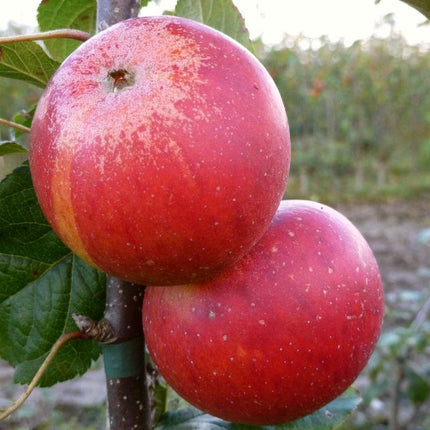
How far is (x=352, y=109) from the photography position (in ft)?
34.7

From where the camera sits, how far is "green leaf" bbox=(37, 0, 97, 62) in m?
0.83

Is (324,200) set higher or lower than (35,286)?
lower

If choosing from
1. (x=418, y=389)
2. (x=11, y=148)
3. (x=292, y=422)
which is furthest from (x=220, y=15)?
(x=418, y=389)

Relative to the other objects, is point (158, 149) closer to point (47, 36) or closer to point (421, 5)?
point (47, 36)

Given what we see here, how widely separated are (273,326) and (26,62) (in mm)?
447

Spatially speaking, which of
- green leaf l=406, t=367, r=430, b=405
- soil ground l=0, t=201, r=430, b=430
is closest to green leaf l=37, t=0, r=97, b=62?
green leaf l=406, t=367, r=430, b=405

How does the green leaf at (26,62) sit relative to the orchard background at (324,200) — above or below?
above

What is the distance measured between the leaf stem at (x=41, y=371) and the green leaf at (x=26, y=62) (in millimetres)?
344

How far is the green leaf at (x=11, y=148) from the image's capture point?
73 cm

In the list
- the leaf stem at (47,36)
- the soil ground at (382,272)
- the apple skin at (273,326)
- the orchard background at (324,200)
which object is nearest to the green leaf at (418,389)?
the orchard background at (324,200)

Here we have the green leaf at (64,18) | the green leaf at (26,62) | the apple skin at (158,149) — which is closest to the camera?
the apple skin at (158,149)

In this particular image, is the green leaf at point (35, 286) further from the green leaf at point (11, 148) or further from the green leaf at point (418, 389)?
the green leaf at point (418, 389)

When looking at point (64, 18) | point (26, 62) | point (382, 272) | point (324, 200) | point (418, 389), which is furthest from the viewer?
point (324, 200)

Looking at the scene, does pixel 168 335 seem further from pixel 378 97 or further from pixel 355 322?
pixel 378 97
